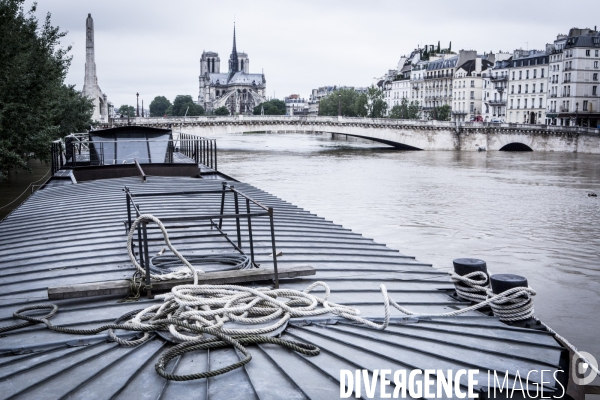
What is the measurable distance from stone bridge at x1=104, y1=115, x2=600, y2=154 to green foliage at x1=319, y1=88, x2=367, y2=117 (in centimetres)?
3802

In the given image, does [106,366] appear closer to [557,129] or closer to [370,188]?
[370,188]

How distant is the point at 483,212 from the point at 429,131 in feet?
124

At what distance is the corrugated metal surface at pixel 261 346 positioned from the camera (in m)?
3.07

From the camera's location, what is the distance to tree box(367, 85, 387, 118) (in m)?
95.1

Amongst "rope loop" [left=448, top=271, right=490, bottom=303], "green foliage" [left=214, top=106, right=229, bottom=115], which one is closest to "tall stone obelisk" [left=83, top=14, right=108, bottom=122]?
"rope loop" [left=448, top=271, right=490, bottom=303]

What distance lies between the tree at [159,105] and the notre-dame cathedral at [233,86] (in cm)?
1078

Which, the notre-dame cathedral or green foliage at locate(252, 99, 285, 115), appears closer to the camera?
green foliage at locate(252, 99, 285, 115)

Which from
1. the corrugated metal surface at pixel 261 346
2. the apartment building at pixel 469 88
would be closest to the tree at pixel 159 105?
the apartment building at pixel 469 88

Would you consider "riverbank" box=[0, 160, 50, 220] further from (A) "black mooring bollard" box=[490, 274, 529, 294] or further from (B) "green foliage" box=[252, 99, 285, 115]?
(B) "green foliage" box=[252, 99, 285, 115]

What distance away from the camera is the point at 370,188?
27.5 metres

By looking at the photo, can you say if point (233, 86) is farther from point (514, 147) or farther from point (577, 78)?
point (514, 147)

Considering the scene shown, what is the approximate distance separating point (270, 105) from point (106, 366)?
13560cm

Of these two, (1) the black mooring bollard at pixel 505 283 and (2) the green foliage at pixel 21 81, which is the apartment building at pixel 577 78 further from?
(1) the black mooring bollard at pixel 505 283

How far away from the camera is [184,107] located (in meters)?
142
